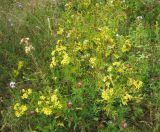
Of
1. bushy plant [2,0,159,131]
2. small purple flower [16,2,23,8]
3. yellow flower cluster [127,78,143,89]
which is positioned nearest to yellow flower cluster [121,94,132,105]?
bushy plant [2,0,159,131]

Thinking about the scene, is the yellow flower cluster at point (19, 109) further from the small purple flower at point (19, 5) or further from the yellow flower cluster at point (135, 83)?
the small purple flower at point (19, 5)

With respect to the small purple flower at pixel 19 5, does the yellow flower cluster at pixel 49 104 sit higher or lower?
lower

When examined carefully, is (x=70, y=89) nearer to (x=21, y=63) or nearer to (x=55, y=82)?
(x=55, y=82)

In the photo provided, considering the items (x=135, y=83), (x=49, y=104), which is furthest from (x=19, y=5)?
(x=135, y=83)

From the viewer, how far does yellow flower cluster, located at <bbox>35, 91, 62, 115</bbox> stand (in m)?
3.05

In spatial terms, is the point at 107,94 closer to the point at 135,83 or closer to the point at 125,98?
the point at 125,98

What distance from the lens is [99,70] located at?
3.35m

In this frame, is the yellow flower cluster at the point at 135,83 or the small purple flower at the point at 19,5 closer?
the yellow flower cluster at the point at 135,83

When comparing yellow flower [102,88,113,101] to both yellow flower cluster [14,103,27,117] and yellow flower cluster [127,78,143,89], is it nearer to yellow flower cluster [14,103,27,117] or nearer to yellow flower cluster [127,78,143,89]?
yellow flower cluster [127,78,143,89]

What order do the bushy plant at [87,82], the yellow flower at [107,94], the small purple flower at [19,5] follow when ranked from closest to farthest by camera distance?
the yellow flower at [107,94]
the bushy plant at [87,82]
the small purple flower at [19,5]

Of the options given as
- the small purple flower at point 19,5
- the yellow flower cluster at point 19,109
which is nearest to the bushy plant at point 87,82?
the yellow flower cluster at point 19,109

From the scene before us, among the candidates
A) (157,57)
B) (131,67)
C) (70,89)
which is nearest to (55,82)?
(70,89)

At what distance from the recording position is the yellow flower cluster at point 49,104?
10.0 feet

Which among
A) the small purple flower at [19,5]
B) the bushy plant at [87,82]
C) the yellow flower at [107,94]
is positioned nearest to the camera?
the yellow flower at [107,94]
